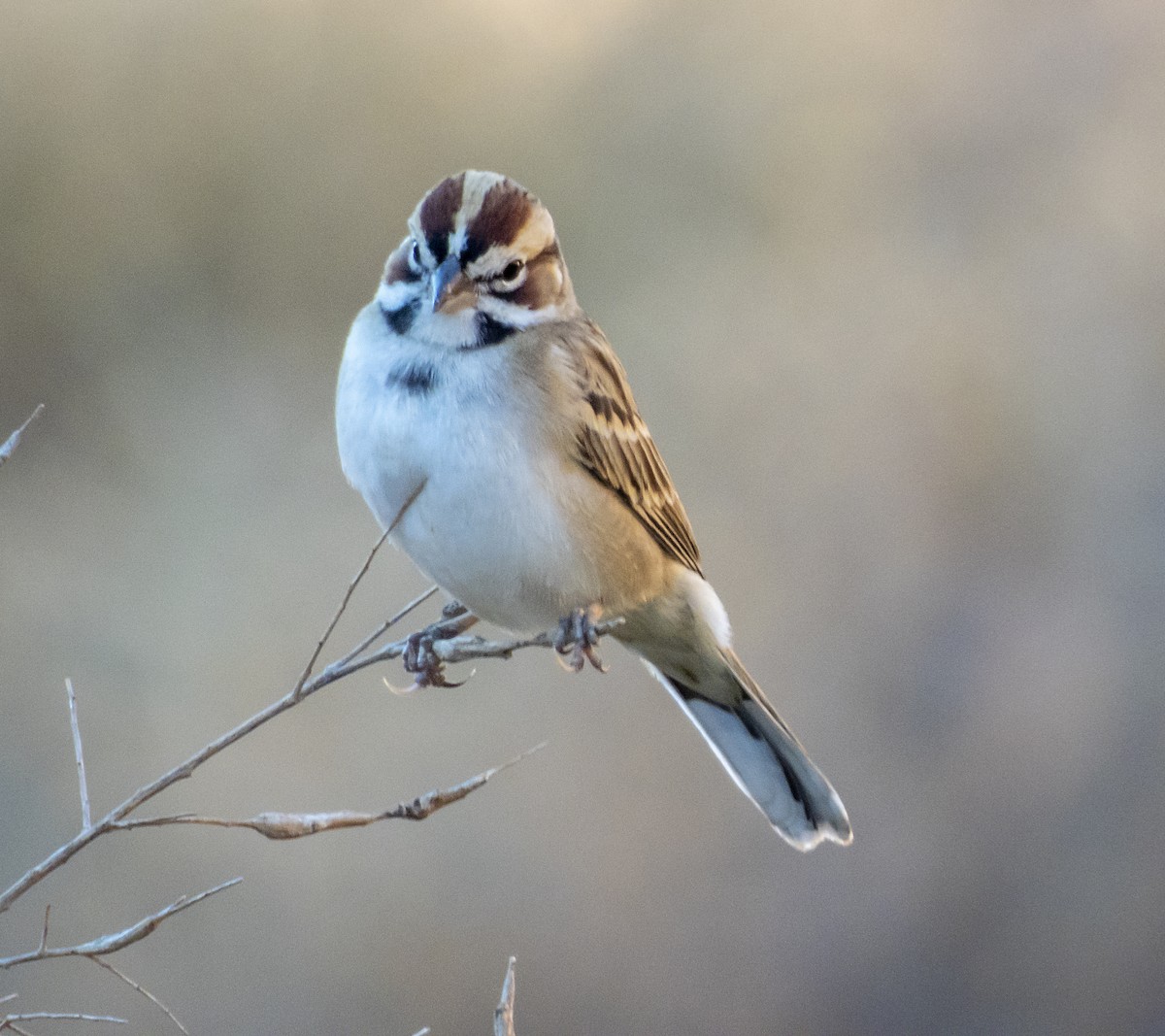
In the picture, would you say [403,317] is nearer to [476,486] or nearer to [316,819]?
[476,486]

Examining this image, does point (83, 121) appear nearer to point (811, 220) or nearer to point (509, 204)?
point (811, 220)

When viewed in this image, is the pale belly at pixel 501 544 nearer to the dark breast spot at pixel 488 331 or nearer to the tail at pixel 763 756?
the dark breast spot at pixel 488 331

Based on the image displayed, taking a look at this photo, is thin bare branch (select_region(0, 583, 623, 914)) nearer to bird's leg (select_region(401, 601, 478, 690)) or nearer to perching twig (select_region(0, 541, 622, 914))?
perching twig (select_region(0, 541, 622, 914))

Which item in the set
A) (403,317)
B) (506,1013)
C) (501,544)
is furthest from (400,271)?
(506,1013)

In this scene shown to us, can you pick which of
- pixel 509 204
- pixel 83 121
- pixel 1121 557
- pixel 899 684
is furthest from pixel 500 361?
pixel 1121 557

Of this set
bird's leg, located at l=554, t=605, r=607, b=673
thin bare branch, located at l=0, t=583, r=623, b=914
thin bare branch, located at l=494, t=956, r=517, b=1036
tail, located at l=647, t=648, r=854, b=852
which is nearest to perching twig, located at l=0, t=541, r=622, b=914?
thin bare branch, located at l=0, t=583, r=623, b=914

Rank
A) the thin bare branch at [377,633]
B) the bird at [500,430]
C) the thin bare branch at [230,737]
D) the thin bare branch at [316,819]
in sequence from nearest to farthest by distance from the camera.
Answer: the thin bare branch at [230,737] → the thin bare branch at [316,819] → the thin bare branch at [377,633] → the bird at [500,430]

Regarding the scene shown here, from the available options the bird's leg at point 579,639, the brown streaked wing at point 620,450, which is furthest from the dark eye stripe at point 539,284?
the bird's leg at point 579,639
